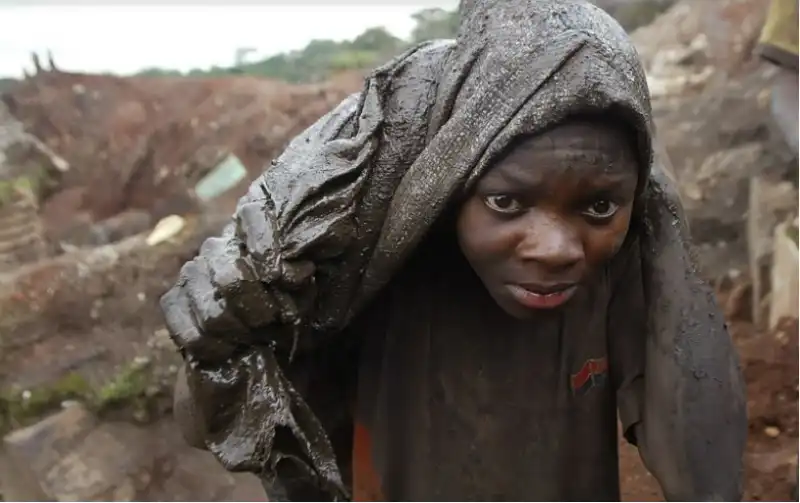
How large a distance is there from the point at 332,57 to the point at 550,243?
48.0 inches

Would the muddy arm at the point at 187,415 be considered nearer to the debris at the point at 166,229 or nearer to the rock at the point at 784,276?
the debris at the point at 166,229

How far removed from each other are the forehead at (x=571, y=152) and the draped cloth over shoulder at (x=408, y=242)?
0.04 feet

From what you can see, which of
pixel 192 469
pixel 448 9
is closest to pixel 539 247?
pixel 448 9

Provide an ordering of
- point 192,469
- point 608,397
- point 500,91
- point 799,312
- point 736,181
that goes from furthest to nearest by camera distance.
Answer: point 736,181
point 799,312
point 192,469
point 608,397
point 500,91

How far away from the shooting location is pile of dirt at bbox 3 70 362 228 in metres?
1.85

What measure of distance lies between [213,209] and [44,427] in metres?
0.59

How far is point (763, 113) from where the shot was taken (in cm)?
237

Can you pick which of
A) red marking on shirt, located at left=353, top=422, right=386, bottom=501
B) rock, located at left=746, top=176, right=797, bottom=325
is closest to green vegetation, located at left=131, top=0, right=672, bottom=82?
rock, located at left=746, top=176, right=797, bottom=325

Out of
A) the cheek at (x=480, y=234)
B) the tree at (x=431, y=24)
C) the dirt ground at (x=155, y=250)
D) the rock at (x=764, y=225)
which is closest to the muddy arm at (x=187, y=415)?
the cheek at (x=480, y=234)

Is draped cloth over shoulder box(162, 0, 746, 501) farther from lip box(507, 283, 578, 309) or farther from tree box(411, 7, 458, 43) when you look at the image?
tree box(411, 7, 458, 43)

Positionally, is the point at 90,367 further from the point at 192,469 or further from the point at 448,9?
the point at 448,9

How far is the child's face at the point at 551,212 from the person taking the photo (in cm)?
68

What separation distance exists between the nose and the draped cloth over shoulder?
7cm

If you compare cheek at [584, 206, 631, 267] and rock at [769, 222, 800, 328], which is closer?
cheek at [584, 206, 631, 267]
